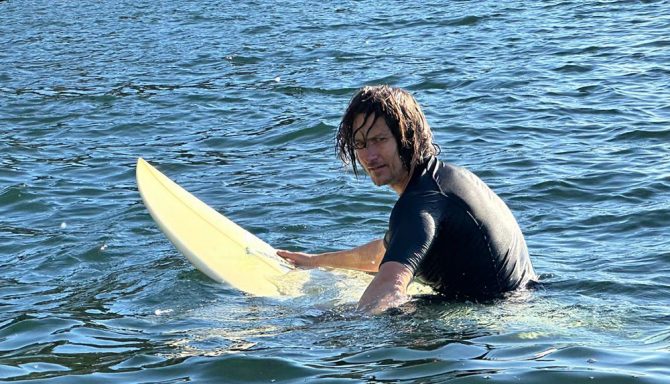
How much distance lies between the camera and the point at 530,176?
938cm

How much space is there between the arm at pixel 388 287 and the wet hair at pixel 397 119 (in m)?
0.50

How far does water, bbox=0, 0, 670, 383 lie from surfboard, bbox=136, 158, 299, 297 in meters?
0.19

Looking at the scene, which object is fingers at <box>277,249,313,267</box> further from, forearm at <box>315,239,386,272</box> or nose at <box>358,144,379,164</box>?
nose at <box>358,144,379,164</box>

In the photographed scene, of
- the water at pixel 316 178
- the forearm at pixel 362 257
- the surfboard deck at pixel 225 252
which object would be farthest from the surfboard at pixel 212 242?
the forearm at pixel 362 257

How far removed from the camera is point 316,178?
32.5 ft

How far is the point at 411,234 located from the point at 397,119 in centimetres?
53

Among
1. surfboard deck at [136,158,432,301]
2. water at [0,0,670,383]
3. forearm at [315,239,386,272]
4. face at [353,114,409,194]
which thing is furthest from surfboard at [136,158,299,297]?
face at [353,114,409,194]

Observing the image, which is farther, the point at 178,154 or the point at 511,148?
the point at 178,154

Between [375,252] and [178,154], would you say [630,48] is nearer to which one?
[178,154]

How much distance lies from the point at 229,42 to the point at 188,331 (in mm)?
12497

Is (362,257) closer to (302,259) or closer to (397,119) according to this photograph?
(302,259)

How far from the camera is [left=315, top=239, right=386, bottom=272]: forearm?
6.47 metres

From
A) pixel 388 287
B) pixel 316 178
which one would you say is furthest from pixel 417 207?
pixel 316 178

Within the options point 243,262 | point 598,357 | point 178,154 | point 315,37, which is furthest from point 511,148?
point 315,37
